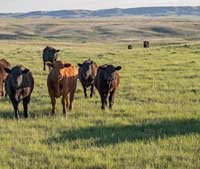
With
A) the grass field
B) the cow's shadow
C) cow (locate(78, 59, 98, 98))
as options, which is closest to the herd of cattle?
the grass field

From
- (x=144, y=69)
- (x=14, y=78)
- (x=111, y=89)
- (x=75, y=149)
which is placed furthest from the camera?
(x=144, y=69)

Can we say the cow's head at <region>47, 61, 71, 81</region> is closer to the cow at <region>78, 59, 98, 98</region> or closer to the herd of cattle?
the herd of cattle

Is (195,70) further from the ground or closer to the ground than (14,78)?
closer to the ground

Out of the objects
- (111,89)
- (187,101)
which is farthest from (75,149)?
(187,101)

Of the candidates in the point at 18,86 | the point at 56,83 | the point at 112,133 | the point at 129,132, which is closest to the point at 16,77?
the point at 18,86

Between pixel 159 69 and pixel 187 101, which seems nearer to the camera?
pixel 187 101

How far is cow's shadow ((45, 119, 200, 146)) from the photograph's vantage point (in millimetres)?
9547

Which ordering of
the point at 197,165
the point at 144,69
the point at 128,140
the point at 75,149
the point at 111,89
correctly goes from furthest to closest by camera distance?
the point at 144,69, the point at 111,89, the point at 128,140, the point at 75,149, the point at 197,165

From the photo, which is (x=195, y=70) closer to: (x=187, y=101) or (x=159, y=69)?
(x=159, y=69)

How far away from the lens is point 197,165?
25.3 feet

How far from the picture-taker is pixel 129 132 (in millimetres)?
10164

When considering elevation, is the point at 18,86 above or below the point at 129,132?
above

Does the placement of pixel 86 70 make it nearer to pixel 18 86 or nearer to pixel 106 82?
pixel 106 82

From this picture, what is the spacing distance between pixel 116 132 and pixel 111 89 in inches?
144
